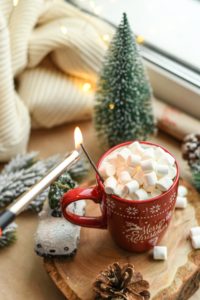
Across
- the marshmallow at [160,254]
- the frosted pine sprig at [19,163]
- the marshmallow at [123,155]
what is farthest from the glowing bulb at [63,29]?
the marshmallow at [160,254]

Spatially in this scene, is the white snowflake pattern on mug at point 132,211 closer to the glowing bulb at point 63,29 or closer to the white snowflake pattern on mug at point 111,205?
the white snowflake pattern on mug at point 111,205

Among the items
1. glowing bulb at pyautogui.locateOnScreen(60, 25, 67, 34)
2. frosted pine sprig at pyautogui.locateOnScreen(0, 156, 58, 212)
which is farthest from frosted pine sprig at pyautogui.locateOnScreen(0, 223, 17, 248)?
glowing bulb at pyautogui.locateOnScreen(60, 25, 67, 34)

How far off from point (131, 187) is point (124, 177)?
2 centimetres

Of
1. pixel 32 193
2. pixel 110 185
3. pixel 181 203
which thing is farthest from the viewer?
pixel 181 203

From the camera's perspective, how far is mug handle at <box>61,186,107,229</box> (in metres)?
0.70

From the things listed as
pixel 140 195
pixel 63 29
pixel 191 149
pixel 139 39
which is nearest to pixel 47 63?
pixel 63 29

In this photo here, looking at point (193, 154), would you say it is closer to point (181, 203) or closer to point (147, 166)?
point (181, 203)

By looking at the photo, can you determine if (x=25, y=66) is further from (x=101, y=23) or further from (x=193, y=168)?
(x=193, y=168)

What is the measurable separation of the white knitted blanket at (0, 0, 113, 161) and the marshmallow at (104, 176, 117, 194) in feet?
0.94

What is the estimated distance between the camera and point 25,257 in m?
0.80

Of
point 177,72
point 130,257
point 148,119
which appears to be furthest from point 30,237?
point 177,72

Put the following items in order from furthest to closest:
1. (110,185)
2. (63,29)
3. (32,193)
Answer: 1. (63,29)
2. (110,185)
3. (32,193)

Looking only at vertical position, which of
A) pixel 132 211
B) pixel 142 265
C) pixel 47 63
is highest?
pixel 47 63

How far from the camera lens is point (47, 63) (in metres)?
1.00
